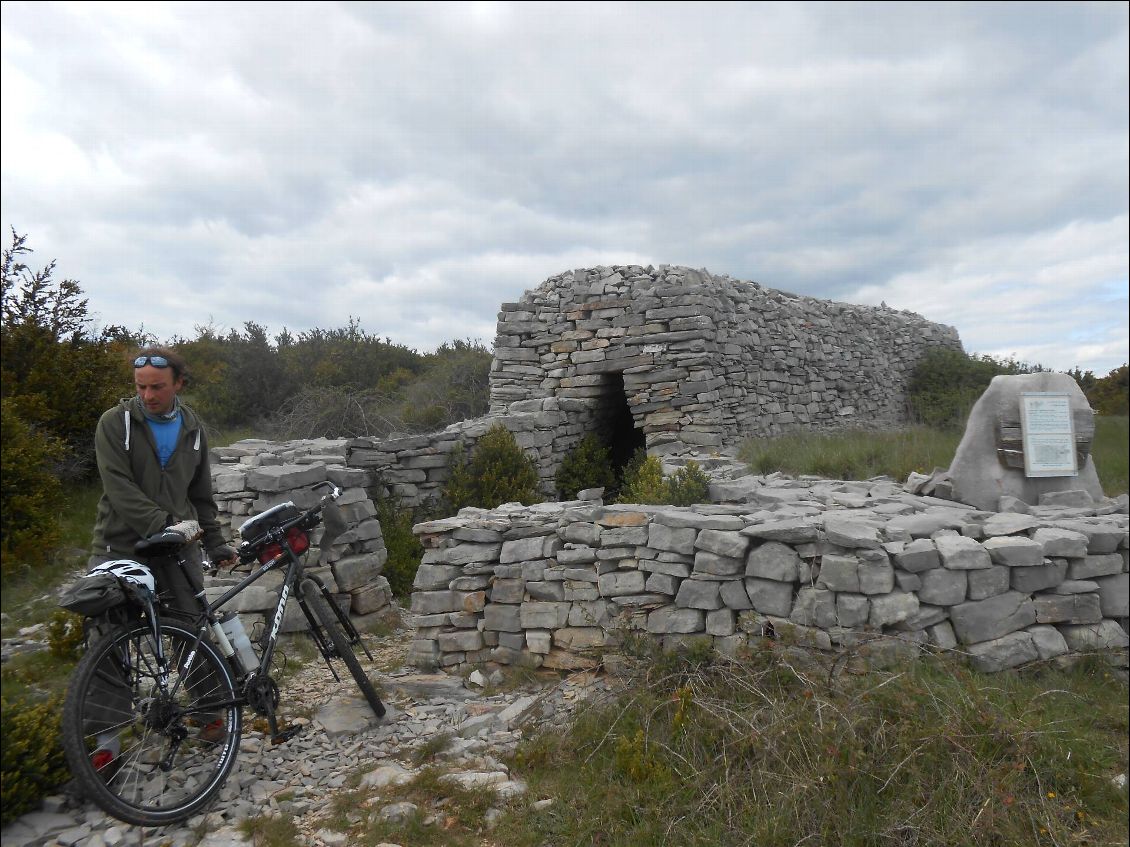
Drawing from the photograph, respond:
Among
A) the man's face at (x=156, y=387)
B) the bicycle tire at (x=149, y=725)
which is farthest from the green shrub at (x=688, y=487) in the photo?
the man's face at (x=156, y=387)

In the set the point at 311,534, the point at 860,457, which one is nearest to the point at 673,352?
the point at 860,457

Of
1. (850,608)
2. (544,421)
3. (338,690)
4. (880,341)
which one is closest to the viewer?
(850,608)

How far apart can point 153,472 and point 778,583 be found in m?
3.58

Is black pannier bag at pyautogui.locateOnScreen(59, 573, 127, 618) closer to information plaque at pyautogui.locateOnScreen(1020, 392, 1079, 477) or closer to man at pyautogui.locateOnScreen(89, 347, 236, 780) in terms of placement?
man at pyautogui.locateOnScreen(89, 347, 236, 780)

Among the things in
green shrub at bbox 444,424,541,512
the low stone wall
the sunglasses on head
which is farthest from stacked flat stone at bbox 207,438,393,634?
the sunglasses on head

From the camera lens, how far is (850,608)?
4.30 metres

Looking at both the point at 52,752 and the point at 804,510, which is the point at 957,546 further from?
the point at 52,752

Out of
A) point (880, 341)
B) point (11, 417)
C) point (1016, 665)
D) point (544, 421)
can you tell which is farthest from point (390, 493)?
point (880, 341)

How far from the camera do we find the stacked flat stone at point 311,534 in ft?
20.1

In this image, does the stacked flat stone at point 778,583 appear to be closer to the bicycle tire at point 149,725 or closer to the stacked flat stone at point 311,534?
the stacked flat stone at point 311,534

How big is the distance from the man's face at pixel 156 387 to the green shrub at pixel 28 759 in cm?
155

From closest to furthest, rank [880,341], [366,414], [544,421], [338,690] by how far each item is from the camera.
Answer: [338,690], [544,421], [366,414], [880,341]

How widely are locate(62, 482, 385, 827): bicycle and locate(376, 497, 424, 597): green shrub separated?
3.63 m

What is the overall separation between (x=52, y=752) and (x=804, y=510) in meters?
4.65
